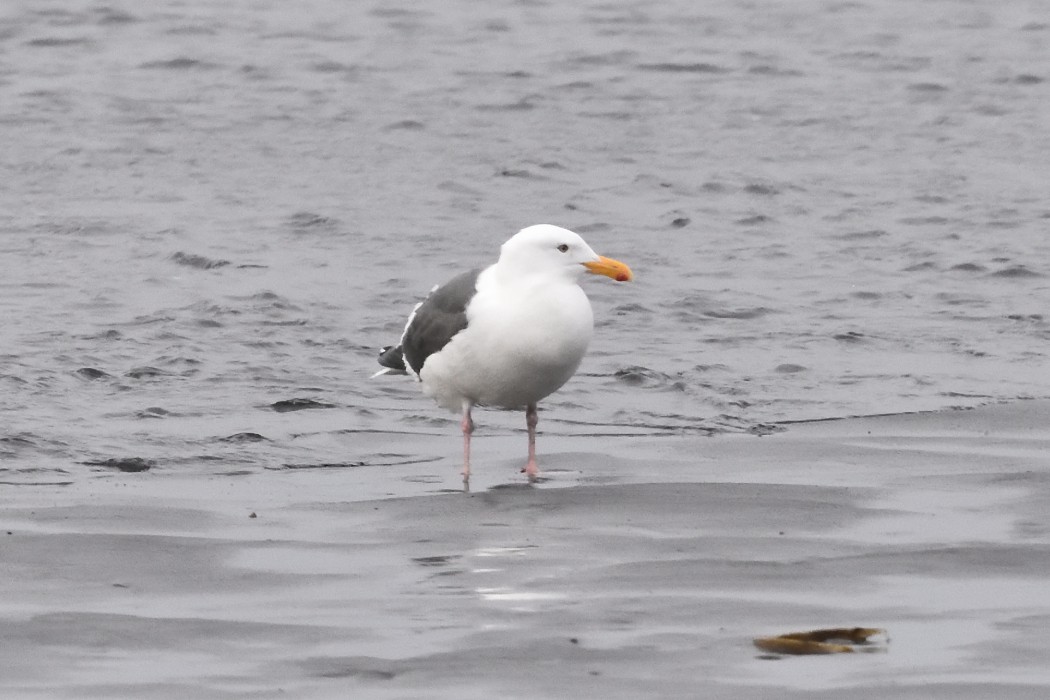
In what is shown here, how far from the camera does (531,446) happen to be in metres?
9.66

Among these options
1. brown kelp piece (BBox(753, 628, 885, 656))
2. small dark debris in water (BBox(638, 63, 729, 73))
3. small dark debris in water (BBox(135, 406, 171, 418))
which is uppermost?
small dark debris in water (BBox(638, 63, 729, 73))

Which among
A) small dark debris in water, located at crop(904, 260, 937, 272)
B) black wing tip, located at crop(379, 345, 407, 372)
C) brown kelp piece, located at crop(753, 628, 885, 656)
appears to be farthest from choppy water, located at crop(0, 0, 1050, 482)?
brown kelp piece, located at crop(753, 628, 885, 656)

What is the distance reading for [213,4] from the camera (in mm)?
27875

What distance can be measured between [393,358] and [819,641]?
4.87 metres

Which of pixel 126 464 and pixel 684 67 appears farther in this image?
pixel 684 67

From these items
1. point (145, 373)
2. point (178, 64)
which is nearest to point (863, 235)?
point (145, 373)

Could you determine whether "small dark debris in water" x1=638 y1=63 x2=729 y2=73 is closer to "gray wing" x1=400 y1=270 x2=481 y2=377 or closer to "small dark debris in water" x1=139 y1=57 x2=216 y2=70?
"small dark debris in water" x1=139 y1=57 x2=216 y2=70

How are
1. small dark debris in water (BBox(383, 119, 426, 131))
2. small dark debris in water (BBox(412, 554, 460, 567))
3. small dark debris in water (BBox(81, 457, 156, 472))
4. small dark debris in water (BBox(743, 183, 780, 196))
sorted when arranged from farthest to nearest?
small dark debris in water (BBox(383, 119, 426, 131)) → small dark debris in water (BBox(743, 183, 780, 196)) → small dark debris in water (BBox(81, 457, 156, 472)) → small dark debris in water (BBox(412, 554, 460, 567))

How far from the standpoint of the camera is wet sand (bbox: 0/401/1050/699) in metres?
6.20

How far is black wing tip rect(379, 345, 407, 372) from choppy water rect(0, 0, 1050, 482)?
0.29 metres

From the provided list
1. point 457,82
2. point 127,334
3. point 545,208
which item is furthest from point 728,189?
point 127,334

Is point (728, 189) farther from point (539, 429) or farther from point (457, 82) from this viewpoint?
point (539, 429)

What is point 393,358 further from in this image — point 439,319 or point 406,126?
point 406,126

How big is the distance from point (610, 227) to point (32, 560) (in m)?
9.90
